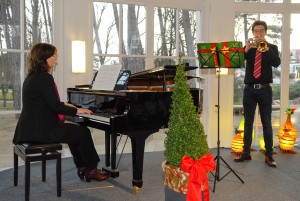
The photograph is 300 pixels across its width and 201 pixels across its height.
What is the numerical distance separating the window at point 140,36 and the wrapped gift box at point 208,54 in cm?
168

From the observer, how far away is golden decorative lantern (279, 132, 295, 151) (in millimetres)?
5312

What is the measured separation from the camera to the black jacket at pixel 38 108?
3.29 m

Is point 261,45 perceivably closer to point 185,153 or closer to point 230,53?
point 230,53

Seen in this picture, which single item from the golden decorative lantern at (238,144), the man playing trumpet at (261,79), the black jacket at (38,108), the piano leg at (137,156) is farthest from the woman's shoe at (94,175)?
the golden decorative lantern at (238,144)

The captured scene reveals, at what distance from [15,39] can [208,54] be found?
2402mm

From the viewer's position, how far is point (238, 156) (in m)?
5.11

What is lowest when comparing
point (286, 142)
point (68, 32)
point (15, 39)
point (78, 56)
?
point (286, 142)

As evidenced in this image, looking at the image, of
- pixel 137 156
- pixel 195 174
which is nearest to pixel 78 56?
pixel 137 156

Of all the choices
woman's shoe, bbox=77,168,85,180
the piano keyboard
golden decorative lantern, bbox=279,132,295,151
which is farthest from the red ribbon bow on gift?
golden decorative lantern, bbox=279,132,295,151

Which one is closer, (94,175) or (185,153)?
(185,153)

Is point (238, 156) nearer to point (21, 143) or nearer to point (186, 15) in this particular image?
point (186, 15)

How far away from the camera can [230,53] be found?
370 centimetres

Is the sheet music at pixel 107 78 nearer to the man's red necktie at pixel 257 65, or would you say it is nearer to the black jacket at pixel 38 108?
the black jacket at pixel 38 108

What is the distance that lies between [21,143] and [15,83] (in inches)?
57.5
